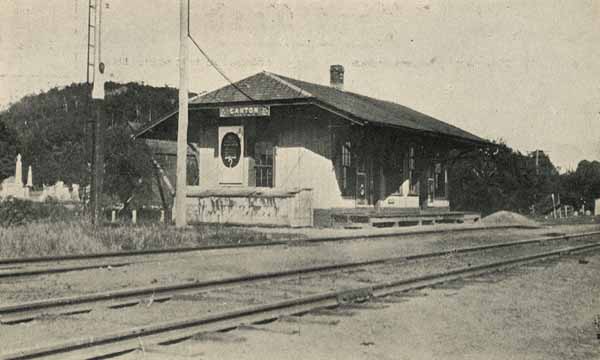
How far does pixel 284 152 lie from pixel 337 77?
9.80 m

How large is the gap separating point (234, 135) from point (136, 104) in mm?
86065

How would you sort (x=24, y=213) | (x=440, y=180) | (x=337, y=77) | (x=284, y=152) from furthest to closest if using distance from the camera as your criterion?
1. (x=440, y=180)
2. (x=337, y=77)
3. (x=284, y=152)
4. (x=24, y=213)

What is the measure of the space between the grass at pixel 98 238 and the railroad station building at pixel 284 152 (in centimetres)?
436

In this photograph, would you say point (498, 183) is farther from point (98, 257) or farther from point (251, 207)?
point (98, 257)

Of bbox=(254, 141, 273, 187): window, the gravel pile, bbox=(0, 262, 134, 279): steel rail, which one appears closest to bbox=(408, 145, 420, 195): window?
the gravel pile

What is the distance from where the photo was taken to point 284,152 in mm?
24094

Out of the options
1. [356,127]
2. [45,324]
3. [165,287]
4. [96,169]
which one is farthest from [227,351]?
[356,127]

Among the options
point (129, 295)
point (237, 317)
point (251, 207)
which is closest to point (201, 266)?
point (129, 295)

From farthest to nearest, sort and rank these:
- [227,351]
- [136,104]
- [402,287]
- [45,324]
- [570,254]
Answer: [136,104] < [570,254] < [402,287] < [45,324] < [227,351]

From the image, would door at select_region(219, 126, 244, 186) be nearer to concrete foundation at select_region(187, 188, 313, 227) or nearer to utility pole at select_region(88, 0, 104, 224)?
concrete foundation at select_region(187, 188, 313, 227)

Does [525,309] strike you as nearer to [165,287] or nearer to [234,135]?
[165,287]

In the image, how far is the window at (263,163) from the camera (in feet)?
80.4

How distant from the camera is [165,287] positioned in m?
8.45

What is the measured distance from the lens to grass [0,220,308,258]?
13.8 m
